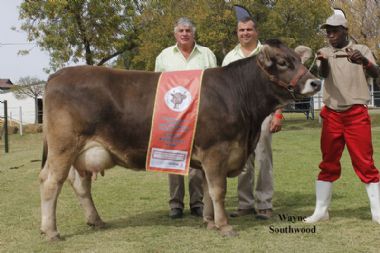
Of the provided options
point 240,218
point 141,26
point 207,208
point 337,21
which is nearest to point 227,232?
point 207,208

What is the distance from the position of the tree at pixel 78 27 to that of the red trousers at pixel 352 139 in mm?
18286

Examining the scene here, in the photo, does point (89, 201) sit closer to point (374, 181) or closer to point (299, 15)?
point (374, 181)

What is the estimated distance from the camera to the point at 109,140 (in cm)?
576

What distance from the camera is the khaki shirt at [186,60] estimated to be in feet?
23.0

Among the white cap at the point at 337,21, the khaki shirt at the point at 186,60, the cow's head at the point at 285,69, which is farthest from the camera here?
the khaki shirt at the point at 186,60

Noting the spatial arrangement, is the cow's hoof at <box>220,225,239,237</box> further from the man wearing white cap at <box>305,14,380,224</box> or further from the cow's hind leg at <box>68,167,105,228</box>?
the cow's hind leg at <box>68,167,105,228</box>

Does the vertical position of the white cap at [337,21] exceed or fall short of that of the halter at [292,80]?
it exceeds it

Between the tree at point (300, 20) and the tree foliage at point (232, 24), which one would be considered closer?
the tree foliage at point (232, 24)

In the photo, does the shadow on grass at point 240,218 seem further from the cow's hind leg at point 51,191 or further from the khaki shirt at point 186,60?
the khaki shirt at point 186,60

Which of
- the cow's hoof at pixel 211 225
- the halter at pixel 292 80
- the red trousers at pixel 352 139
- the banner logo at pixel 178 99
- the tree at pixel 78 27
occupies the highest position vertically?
the tree at pixel 78 27

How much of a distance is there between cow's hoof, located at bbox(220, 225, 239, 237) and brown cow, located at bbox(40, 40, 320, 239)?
0.04 ft

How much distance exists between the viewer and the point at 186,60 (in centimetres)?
705

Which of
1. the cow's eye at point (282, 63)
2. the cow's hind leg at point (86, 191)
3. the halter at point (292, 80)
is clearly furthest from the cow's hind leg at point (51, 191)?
the cow's eye at point (282, 63)

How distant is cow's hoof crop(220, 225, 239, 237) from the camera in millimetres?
5828
